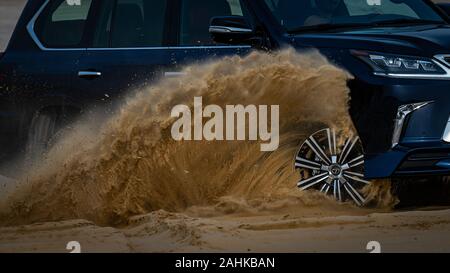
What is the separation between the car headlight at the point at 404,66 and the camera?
310 inches

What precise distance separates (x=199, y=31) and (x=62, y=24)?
1380 millimetres

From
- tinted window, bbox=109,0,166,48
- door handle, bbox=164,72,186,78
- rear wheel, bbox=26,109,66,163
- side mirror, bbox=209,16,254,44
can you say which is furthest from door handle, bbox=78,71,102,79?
side mirror, bbox=209,16,254,44

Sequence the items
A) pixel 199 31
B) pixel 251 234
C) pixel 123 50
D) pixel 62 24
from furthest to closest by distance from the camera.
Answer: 1. pixel 62 24
2. pixel 123 50
3. pixel 199 31
4. pixel 251 234

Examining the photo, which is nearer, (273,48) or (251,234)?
(251,234)

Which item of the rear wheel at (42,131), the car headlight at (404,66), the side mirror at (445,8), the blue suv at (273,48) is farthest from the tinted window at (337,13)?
the rear wheel at (42,131)

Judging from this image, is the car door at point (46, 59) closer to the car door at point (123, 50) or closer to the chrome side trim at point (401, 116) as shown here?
the car door at point (123, 50)

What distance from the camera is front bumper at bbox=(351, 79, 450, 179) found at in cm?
783

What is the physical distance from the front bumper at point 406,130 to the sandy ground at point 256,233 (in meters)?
0.34

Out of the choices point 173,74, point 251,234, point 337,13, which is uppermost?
point 337,13

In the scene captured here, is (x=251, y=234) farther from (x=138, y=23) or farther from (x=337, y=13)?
(x=138, y=23)

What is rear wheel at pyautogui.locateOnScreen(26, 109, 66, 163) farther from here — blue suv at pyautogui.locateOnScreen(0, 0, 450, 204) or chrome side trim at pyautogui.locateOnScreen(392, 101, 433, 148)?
chrome side trim at pyautogui.locateOnScreen(392, 101, 433, 148)

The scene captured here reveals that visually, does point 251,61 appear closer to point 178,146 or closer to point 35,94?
point 178,146

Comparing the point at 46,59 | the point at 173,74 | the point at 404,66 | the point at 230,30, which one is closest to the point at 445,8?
the point at 404,66

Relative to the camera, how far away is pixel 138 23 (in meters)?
9.34
